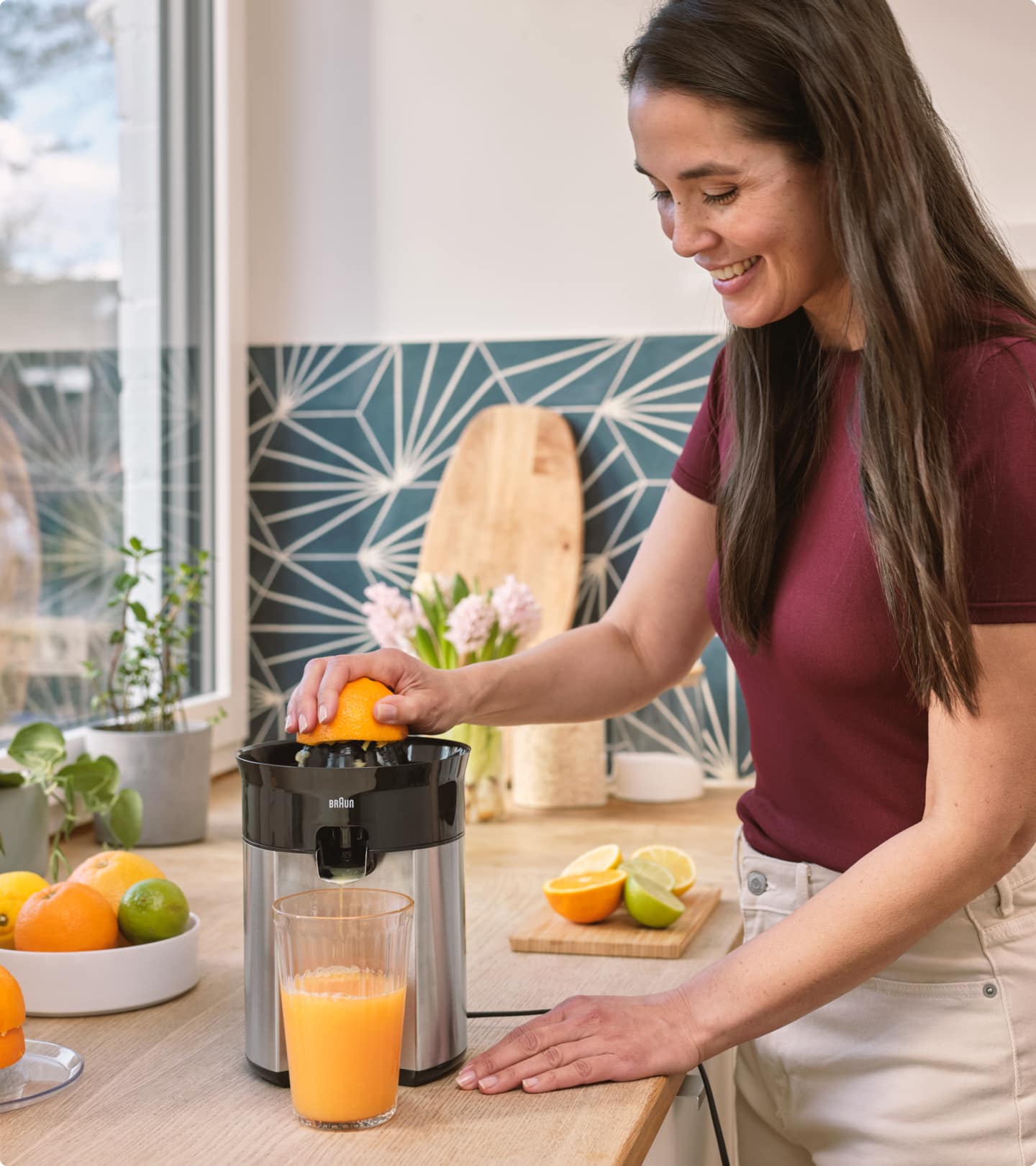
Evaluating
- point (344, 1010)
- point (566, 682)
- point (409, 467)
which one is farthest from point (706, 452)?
point (409, 467)

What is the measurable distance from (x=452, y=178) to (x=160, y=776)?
110 centimetres

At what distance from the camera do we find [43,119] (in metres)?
1.83

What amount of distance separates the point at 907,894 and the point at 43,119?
1576 millimetres

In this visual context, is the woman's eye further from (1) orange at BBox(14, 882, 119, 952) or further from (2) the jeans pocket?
(1) orange at BBox(14, 882, 119, 952)

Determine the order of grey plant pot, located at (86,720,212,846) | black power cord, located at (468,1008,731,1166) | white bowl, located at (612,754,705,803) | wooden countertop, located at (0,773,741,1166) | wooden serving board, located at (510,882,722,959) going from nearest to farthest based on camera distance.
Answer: wooden countertop, located at (0,773,741,1166) < black power cord, located at (468,1008,731,1166) < wooden serving board, located at (510,882,722,959) < grey plant pot, located at (86,720,212,846) < white bowl, located at (612,754,705,803)

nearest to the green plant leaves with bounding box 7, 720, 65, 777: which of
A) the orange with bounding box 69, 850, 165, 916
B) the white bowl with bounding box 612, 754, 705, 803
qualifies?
the orange with bounding box 69, 850, 165, 916

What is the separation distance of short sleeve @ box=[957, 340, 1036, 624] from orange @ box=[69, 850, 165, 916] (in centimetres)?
74

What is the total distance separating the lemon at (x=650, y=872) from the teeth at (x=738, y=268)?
612 millimetres

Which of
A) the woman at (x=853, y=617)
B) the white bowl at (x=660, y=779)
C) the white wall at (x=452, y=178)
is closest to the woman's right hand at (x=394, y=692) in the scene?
the woman at (x=853, y=617)

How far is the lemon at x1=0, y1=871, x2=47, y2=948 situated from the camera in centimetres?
112

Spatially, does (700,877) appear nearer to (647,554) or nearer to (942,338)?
(647,554)

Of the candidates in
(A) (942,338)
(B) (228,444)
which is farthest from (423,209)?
(A) (942,338)

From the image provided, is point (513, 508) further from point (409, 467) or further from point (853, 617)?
point (853, 617)

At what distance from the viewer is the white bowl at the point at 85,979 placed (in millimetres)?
1074
